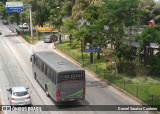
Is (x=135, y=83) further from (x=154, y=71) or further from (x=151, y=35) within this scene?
(x=151, y=35)

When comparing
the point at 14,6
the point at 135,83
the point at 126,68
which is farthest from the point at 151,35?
the point at 14,6

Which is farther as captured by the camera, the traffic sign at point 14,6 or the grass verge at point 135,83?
the traffic sign at point 14,6

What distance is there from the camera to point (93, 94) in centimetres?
3541

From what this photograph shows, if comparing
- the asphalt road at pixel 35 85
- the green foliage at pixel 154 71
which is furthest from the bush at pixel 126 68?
the asphalt road at pixel 35 85

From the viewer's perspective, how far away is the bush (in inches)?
1710

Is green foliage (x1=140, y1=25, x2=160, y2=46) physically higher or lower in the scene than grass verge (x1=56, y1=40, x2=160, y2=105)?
higher

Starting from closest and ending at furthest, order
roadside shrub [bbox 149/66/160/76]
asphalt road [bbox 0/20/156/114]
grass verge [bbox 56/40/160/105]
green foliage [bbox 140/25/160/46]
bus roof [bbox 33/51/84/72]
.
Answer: bus roof [bbox 33/51/84/72] → asphalt road [bbox 0/20/156/114] → grass verge [bbox 56/40/160/105] → green foliage [bbox 140/25/160/46] → roadside shrub [bbox 149/66/160/76]

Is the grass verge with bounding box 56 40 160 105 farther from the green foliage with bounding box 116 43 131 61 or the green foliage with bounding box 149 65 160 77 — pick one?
the green foliage with bounding box 116 43 131 61

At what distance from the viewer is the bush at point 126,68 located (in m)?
43.4

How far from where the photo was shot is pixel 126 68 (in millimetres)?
44188

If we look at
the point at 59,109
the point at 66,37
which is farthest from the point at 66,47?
the point at 59,109

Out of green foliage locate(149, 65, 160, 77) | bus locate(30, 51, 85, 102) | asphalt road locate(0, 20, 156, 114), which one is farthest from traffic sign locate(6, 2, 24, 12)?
bus locate(30, 51, 85, 102)

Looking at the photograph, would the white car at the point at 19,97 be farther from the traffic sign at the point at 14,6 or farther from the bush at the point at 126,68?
the traffic sign at the point at 14,6

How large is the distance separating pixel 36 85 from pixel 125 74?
11540mm
